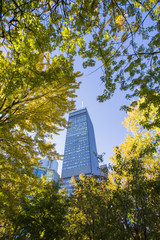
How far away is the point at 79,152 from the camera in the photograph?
97.3 metres

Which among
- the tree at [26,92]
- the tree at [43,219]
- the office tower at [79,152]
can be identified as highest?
the office tower at [79,152]

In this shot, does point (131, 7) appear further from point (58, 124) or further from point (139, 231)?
point (139, 231)

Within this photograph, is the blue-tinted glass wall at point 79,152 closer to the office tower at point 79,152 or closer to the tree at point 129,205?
the office tower at point 79,152

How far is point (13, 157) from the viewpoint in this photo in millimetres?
4188

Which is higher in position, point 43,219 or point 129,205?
point 129,205

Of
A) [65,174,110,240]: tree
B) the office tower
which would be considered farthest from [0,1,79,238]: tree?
the office tower

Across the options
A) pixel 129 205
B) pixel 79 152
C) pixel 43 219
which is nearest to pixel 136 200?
pixel 129 205

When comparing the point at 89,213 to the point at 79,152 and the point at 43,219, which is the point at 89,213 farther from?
the point at 79,152

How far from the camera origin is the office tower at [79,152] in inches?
3442

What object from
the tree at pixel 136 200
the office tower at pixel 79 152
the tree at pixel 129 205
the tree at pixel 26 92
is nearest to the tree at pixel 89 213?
the tree at pixel 129 205

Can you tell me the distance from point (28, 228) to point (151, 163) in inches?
293

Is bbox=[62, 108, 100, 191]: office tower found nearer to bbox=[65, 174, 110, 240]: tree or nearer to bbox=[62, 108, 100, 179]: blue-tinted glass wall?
bbox=[62, 108, 100, 179]: blue-tinted glass wall

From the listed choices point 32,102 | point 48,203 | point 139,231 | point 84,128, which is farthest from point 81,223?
point 84,128

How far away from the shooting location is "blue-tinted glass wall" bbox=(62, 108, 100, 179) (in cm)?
8781
